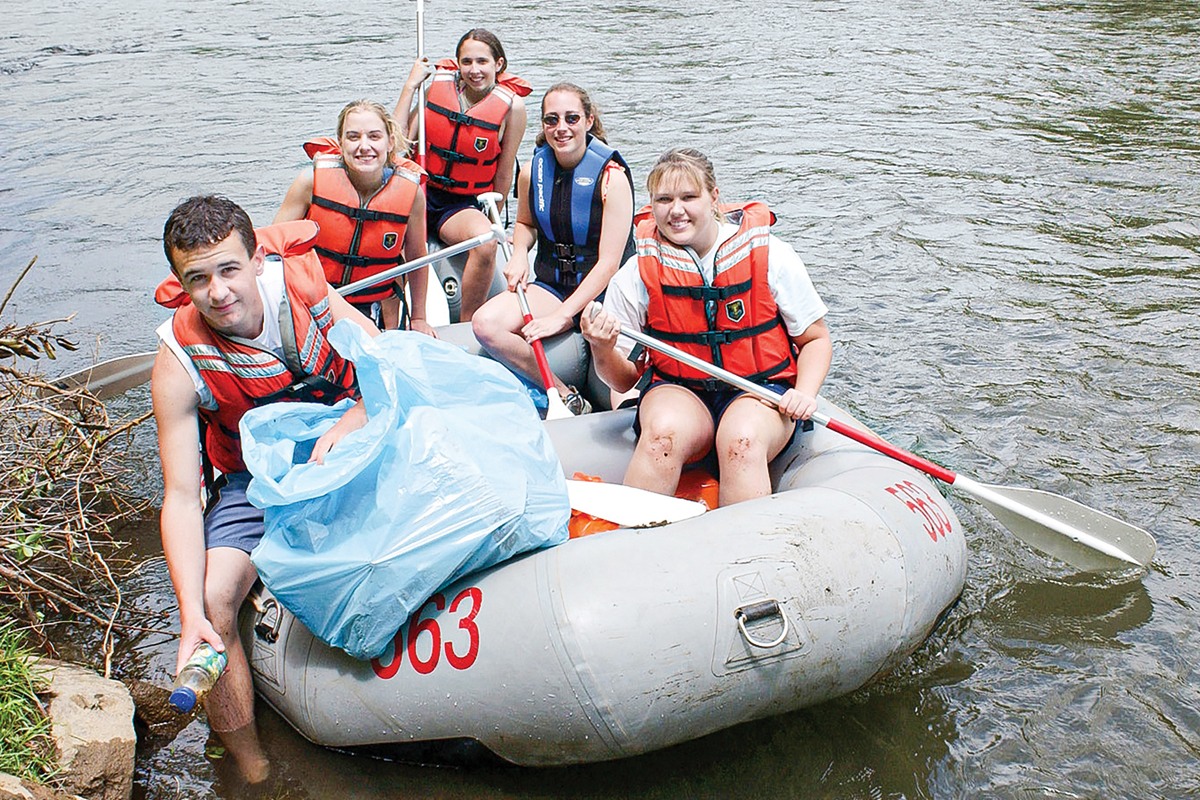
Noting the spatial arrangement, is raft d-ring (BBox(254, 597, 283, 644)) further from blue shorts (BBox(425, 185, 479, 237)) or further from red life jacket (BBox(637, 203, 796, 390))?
blue shorts (BBox(425, 185, 479, 237))

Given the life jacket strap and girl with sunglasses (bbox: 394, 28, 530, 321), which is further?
girl with sunglasses (bbox: 394, 28, 530, 321)

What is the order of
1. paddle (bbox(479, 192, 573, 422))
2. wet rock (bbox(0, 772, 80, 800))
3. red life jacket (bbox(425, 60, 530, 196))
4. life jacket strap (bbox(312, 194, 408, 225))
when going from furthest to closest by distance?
red life jacket (bbox(425, 60, 530, 196)) → life jacket strap (bbox(312, 194, 408, 225)) → paddle (bbox(479, 192, 573, 422)) → wet rock (bbox(0, 772, 80, 800))

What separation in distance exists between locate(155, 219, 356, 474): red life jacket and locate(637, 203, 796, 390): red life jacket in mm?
1017

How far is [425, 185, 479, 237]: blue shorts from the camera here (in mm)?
5609

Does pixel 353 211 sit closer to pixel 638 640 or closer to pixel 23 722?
pixel 23 722

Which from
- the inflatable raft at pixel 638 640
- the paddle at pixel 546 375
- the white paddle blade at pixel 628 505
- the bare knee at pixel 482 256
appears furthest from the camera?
the bare knee at pixel 482 256

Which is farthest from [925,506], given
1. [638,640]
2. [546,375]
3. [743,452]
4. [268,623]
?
[268,623]

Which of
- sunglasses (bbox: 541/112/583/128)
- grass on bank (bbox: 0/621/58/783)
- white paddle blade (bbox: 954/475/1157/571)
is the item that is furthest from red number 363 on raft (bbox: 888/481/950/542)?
grass on bank (bbox: 0/621/58/783)

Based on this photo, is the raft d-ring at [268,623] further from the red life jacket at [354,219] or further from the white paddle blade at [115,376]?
the white paddle blade at [115,376]

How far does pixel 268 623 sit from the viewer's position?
2.97 meters

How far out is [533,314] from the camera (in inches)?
174

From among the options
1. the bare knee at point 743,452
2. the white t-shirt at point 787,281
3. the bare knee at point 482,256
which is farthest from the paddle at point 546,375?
the bare knee at point 743,452

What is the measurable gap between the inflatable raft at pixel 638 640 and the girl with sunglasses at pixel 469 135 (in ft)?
9.00

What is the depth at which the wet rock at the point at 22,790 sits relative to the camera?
231 cm
